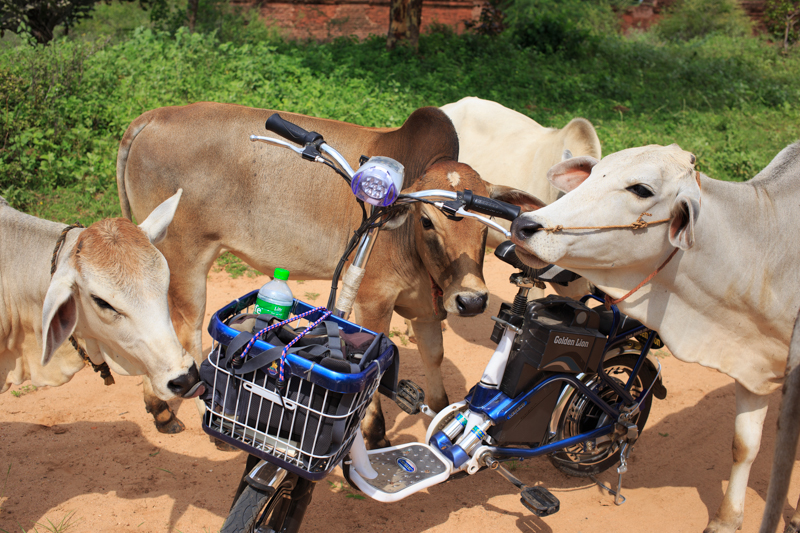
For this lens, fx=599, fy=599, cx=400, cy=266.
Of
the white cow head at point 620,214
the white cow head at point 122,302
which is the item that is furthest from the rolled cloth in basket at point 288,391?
the white cow head at point 620,214

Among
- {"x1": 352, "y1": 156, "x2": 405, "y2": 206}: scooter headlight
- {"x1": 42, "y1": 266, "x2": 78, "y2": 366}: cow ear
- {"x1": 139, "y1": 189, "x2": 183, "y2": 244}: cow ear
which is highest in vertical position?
{"x1": 352, "y1": 156, "x2": 405, "y2": 206}: scooter headlight

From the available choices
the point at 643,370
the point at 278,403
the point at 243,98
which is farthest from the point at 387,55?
the point at 278,403

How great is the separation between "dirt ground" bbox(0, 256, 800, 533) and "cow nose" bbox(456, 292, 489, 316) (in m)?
1.17

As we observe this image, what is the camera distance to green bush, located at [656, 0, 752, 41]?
21336 millimetres

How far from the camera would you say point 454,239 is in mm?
3070

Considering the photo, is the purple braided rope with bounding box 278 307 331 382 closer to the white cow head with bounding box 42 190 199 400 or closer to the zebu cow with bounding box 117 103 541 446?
the white cow head with bounding box 42 190 199 400

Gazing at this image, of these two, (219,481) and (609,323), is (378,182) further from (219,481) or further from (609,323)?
(219,481)

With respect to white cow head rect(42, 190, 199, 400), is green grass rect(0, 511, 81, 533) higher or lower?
lower

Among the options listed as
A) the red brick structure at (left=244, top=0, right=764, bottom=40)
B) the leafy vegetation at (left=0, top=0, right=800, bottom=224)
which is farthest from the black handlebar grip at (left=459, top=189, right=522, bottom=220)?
the red brick structure at (left=244, top=0, right=764, bottom=40)

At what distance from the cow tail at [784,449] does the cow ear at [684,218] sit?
0.57 m

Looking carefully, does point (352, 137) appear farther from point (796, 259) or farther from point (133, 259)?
point (796, 259)

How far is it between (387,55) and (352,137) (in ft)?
28.0

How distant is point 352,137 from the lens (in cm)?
379

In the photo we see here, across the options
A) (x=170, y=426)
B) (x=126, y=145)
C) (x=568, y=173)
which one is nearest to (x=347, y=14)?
(x=126, y=145)
